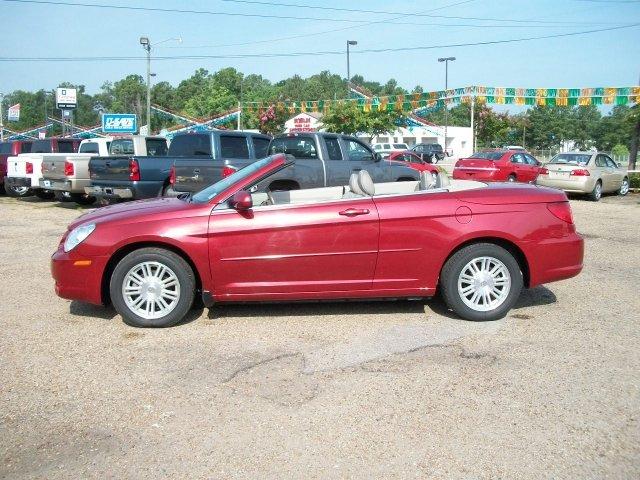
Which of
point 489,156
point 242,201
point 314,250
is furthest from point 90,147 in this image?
point 314,250

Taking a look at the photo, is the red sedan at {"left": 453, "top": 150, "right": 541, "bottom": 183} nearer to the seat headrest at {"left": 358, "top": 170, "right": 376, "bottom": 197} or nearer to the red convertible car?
the red convertible car

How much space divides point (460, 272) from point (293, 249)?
4.94 feet

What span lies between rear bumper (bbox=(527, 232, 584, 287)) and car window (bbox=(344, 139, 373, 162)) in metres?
5.98

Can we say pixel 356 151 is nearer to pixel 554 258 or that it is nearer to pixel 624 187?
pixel 554 258

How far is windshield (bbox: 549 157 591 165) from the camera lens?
1808 centimetres

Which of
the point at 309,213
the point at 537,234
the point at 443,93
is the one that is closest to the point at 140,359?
the point at 309,213

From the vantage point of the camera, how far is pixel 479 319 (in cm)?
545

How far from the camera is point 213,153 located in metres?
12.3

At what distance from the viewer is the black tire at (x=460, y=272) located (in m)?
5.38

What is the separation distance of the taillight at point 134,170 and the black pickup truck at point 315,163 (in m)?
1.23

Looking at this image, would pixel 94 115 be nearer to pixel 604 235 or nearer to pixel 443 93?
pixel 443 93

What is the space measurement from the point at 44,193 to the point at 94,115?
121 meters

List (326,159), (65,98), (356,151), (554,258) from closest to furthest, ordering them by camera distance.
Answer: (554,258) < (326,159) < (356,151) < (65,98)

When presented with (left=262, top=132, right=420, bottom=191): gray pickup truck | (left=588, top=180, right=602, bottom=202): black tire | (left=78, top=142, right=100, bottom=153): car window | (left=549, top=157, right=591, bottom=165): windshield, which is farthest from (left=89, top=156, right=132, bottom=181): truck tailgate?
(left=588, top=180, right=602, bottom=202): black tire
